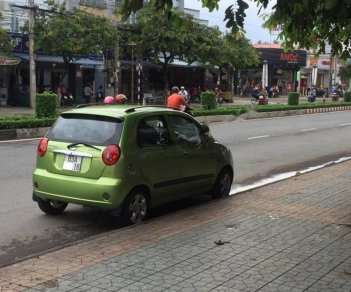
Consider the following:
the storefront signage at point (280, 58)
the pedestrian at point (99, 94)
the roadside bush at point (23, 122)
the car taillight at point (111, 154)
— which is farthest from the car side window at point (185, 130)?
the storefront signage at point (280, 58)

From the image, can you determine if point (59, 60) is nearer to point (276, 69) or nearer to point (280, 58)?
point (280, 58)

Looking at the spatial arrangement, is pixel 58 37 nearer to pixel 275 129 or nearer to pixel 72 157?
pixel 275 129

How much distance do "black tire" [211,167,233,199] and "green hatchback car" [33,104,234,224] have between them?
88 centimetres

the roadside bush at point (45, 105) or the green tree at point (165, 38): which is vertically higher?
the green tree at point (165, 38)

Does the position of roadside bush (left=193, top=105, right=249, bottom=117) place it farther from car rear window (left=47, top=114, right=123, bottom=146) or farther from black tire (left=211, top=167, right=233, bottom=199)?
car rear window (left=47, top=114, right=123, bottom=146)

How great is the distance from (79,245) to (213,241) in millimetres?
1384

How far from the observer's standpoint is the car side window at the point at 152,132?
7086 millimetres

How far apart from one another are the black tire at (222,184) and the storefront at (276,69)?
52887mm

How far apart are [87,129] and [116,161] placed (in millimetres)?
671

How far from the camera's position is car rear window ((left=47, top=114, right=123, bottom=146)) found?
6.88 meters

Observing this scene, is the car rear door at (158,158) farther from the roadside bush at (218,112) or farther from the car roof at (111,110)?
the roadside bush at (218,112)

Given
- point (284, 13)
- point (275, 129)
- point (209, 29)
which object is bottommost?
point (275, 129)

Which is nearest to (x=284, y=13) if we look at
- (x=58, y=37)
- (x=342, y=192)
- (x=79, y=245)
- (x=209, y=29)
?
(x=79, y=245)

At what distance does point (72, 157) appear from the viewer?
273 inches
